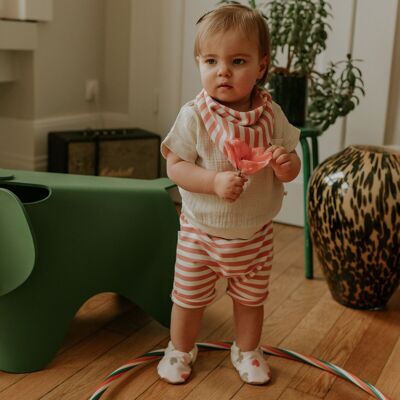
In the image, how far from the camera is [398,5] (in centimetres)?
224

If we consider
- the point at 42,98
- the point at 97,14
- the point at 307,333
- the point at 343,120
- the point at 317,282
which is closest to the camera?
the point at 307,333

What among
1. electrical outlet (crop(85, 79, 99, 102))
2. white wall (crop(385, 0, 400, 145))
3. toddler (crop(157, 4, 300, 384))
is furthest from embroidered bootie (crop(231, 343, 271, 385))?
electrical outlet (crop(85, 79, 99, 102))

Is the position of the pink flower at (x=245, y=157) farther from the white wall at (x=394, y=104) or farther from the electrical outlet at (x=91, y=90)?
the electrical outlet at (x=91, y=90)

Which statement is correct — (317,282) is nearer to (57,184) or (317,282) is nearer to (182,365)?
(182,365)

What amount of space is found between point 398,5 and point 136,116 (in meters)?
1.27

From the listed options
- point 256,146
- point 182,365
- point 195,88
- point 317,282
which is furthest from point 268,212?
point 195,88

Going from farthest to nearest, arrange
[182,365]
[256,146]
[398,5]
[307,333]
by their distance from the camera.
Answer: [398,5] < [307,333] < [182,365] < [256,146]

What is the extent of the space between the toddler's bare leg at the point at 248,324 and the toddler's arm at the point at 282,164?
Result: 0.32 meters

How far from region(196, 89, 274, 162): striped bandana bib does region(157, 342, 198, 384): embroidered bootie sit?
47 cm

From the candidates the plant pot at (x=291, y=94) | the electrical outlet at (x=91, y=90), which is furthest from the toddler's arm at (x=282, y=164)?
the electrical outlet at (x=91, y=90)

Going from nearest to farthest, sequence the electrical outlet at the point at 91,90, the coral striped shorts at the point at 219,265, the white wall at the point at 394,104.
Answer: the coral striped shorts at the point at 219,265 → the white wall at the point at 394,104 → the electrical outlet at the point at 91,90

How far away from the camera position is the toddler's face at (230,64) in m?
1.18

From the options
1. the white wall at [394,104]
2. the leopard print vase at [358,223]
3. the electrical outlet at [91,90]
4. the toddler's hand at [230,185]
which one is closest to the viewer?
the toddler's hand at [230,185]

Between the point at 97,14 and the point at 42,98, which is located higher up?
the point at 97,14
